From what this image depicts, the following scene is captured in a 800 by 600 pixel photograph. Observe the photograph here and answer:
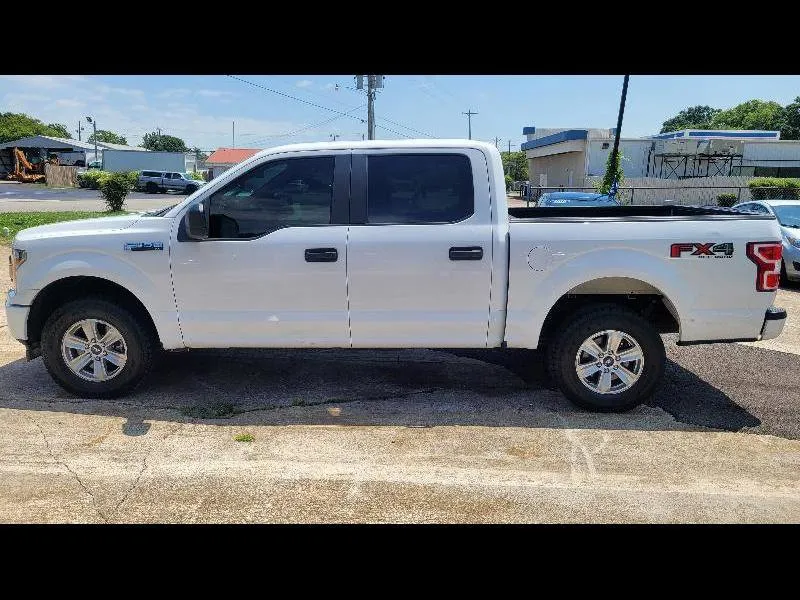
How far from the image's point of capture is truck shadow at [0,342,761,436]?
15.7ft

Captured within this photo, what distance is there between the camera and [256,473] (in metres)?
3.91

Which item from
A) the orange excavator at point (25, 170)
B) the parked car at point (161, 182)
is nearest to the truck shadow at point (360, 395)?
the parked car at point (161, 182)

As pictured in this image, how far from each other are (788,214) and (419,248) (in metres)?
9.34

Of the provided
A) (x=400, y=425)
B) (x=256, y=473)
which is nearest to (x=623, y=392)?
(x=400, y=425)

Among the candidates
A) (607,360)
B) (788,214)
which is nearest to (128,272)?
(607,360)

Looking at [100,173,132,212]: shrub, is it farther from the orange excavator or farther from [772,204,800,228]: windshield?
the orange excavator

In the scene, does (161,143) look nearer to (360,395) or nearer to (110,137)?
(110,137)

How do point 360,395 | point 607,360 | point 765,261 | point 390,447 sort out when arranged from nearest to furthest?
point 390,447 < point 765,261 < point 607,360 < point 360,395

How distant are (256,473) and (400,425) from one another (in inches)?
47.0

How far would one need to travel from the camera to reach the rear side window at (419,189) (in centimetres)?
481

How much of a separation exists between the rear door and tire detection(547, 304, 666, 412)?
655 millimetres

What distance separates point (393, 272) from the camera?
4.72 meters

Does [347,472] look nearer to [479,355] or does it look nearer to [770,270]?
[479,355]

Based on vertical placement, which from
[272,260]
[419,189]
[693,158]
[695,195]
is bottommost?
[272,260]
